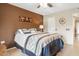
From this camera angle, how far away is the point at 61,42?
2008mm

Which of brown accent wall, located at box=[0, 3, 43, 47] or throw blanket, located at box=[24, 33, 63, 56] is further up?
brown accent wall, located at box=[0, 3, 43, 47]

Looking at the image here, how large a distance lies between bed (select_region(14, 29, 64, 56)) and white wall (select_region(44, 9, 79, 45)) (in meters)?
0.11

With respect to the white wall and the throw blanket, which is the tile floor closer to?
the white wall

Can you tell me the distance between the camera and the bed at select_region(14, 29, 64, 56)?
6.02 ft

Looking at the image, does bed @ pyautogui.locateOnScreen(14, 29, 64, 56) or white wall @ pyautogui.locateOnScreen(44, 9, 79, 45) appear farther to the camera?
white wall @ pyautogui.locateOnScreen(44, 9, 79, 45)

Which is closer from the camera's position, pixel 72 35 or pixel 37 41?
pixel 37 41

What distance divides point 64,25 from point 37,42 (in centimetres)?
63

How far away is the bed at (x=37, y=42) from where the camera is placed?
184 cm

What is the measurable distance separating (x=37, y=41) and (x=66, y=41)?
0.58m

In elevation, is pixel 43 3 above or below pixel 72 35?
above

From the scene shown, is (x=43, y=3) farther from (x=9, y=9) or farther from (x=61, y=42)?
(x=61, y=42)

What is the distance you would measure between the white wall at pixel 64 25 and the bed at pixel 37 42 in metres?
0.11

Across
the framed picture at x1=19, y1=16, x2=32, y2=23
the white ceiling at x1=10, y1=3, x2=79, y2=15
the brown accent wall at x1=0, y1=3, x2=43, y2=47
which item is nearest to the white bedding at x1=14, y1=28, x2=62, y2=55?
the brown accent wall at x1=0, y1=3, x2=43, y2=47

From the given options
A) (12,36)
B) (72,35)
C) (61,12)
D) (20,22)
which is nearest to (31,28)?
(20,22)
